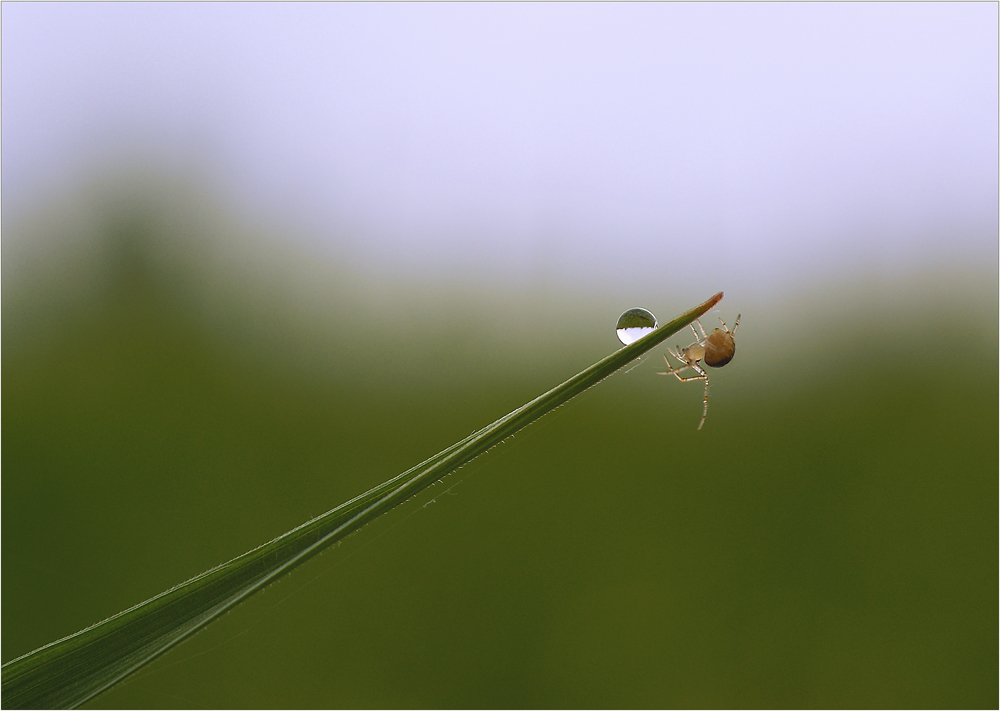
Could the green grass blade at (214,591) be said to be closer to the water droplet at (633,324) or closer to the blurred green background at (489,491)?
the water droplet at (633,324)

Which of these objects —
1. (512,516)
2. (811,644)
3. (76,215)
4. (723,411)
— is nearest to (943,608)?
(811,644)

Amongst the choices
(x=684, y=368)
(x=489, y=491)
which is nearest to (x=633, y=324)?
(x=684, y=368)

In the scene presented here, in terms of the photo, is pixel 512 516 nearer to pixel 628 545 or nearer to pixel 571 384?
pixel 628 545

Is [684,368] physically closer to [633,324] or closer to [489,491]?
[633,324]

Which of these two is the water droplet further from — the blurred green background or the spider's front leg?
the blurred green background

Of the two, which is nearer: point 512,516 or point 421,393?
point 512,516

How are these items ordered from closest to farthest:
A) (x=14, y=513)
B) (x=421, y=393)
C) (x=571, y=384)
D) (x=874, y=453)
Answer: (x=571, y=384) → (x=14, y=513) → (x=874, y=453) → (x=421, y=393)
